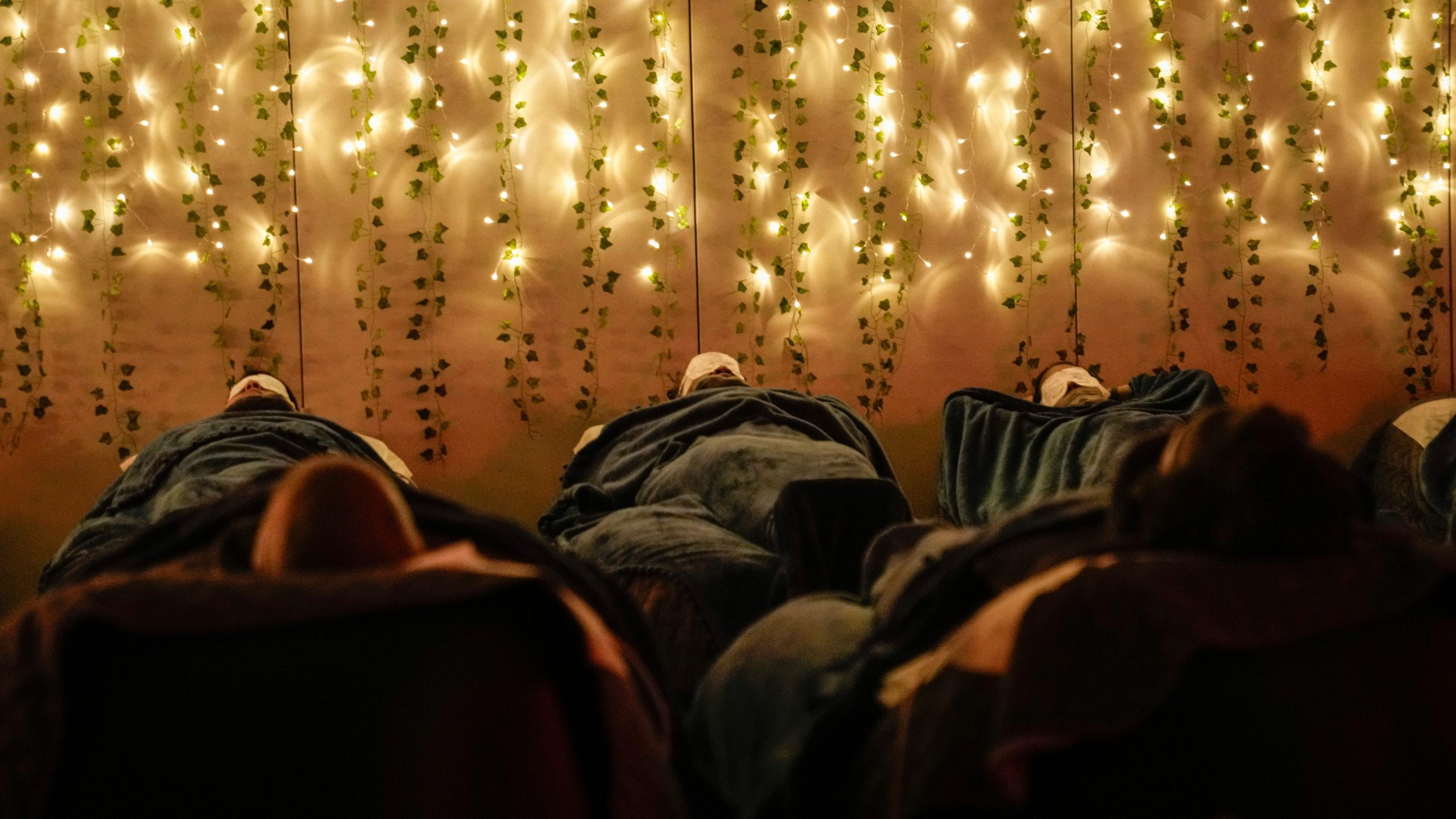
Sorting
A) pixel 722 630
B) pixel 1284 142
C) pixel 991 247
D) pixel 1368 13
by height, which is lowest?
pixel 722 630

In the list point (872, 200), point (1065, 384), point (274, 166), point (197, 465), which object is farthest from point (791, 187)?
point (197, 465)

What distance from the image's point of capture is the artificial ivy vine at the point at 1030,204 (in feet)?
13.2

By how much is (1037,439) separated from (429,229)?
225 centimetres

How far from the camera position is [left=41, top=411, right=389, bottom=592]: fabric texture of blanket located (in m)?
2.27

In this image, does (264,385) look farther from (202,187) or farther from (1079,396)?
(1079,396)

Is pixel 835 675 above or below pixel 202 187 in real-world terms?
below

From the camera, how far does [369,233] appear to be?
382cm

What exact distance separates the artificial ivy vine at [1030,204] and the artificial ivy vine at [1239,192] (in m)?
0.70

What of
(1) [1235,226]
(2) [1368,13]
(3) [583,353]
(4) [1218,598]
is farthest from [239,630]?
(2) [1368,13]

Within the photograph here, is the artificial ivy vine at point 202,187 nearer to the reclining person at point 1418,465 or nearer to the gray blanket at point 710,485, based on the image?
the gray blanket at point 710,485

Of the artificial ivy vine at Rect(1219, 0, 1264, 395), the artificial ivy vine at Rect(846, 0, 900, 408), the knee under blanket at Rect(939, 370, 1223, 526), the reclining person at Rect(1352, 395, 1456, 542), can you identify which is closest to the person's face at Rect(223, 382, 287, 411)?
the artificial ivy vine at Rect(846, 0, 900, 408)

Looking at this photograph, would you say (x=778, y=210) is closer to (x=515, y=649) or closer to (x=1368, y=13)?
(x=1368, y=13)

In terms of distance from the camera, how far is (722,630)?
1798mm

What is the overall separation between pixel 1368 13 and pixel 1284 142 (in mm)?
613
